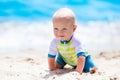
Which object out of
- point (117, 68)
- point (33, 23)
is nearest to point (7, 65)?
point (117, 68)

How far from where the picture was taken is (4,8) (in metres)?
12.2

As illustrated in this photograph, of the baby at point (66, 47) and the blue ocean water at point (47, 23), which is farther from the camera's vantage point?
the blue ocean water at point (47, 23)

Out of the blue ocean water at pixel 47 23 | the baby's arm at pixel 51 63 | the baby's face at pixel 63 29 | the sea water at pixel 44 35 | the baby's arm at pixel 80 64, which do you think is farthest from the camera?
the blue ocean water at pixel 47 23

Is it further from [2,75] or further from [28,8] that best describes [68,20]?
[28,8]

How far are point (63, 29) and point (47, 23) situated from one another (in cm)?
653

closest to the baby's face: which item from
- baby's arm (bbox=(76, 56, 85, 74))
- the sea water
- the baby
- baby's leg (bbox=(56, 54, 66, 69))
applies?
the baby

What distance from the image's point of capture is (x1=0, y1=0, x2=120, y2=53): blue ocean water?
870 centimetres

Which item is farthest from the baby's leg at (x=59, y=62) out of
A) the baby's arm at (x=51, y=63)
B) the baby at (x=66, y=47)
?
the baby's arm at (x=51, y=63)

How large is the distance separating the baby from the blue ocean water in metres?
3.28

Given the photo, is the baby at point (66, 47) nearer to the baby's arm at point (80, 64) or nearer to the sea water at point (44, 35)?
the baby's arm at point (80, 64)

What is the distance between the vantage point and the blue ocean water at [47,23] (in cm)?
870

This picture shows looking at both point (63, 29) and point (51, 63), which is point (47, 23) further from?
point (63, 29)

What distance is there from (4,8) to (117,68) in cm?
751

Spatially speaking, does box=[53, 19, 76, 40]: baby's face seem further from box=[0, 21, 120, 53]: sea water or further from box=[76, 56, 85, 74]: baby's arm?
box=[0, 21, 120, 53]: sea water
